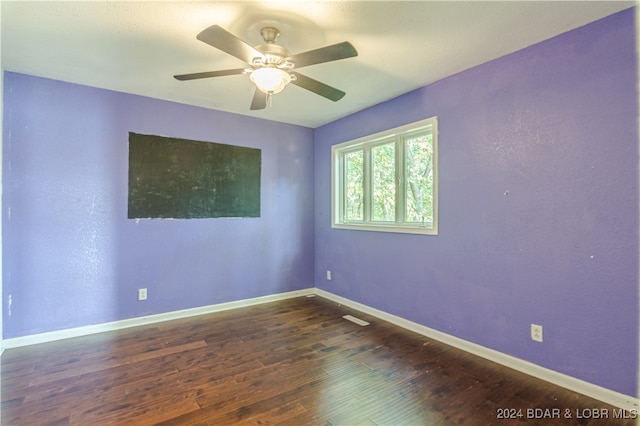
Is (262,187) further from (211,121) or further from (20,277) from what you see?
(20,277)

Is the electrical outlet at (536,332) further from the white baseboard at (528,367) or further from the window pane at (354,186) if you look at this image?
the window pane at (354,186)

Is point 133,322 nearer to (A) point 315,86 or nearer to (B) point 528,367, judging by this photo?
(A) point 315,86

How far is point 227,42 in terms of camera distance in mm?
1694

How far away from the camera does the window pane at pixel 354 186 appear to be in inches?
157

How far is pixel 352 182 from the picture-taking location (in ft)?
13.6

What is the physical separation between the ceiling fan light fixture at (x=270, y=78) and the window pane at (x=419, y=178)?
1699mm

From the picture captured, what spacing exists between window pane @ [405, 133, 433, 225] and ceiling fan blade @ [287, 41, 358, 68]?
1604 mm

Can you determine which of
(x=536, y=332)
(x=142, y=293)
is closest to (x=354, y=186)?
(x=536, y=332)

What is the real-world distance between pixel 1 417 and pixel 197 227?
2147 millimetres

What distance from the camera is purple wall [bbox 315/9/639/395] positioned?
1912 millimetres

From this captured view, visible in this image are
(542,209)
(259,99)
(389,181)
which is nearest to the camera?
(542,209)

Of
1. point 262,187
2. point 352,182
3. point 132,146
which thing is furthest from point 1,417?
point 352,182

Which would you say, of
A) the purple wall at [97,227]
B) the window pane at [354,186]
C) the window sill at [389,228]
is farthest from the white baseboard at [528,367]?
the purple wall at [97,227]

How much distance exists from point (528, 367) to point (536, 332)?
267 millimetres
